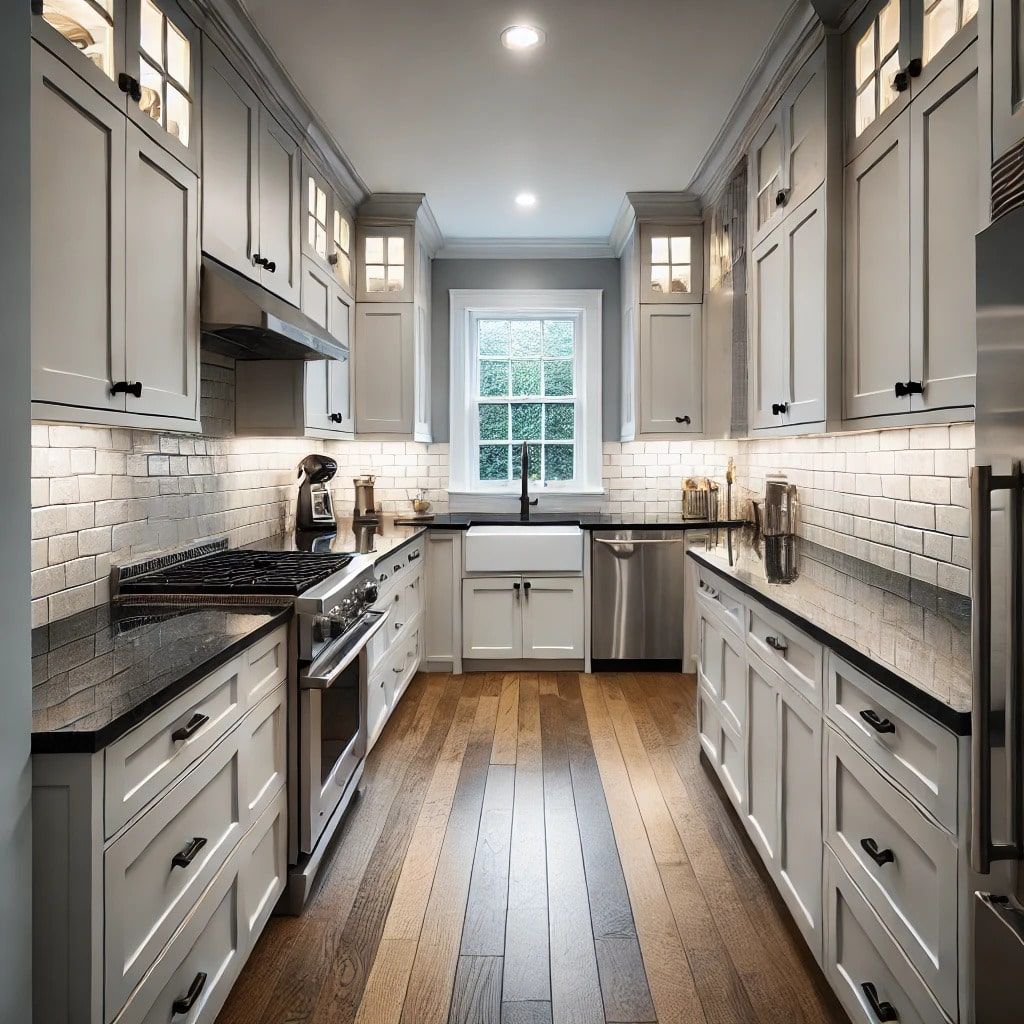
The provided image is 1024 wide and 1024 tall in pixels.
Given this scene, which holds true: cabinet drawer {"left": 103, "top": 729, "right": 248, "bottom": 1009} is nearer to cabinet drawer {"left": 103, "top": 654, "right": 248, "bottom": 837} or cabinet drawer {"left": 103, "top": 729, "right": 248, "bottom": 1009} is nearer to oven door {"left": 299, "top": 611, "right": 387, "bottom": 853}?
cabinet drawer {"left": 103, "top": 654, "right": 248, "bottom": 837}

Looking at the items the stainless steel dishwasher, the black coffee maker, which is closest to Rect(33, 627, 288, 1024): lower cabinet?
the black coffee maker

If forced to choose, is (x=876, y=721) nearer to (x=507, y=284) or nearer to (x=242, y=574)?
(x=242, y=574)

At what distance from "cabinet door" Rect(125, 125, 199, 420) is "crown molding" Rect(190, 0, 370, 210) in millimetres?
631

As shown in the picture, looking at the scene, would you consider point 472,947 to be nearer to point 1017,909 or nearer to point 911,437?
point 1017,909

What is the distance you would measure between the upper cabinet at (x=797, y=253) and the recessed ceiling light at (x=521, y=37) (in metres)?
0.95

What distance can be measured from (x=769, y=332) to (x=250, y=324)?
1987 mm

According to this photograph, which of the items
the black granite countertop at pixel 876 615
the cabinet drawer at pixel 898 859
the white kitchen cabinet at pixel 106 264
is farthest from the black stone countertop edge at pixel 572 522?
the cabinet drawer at pixel 898 859

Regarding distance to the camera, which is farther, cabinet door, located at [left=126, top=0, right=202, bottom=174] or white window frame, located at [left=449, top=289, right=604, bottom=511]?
white window frame, located at [left=449, top=289, right=604, bottom=511]

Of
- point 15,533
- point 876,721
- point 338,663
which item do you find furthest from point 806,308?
point 15,533

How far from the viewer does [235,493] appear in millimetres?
3371

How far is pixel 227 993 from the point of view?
1742 mm

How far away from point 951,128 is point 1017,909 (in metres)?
1.69

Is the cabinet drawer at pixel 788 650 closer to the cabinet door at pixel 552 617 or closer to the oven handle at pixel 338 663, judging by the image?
the oven handle at pixel 338 663

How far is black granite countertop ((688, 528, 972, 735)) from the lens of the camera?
1.33 m
